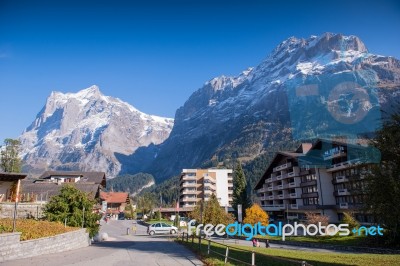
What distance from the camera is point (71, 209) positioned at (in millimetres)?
29781

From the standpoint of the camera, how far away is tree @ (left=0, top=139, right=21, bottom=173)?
78.5 metres

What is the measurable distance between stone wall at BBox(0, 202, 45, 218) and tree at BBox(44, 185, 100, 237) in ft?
9.21

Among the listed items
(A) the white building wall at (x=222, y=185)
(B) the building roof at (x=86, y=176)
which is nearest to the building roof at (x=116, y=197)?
(A) the white building wall at (x=222, y=185)

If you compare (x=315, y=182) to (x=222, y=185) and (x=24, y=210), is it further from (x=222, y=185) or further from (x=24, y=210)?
(x=222, y=185)

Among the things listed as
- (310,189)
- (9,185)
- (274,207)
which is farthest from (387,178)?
(274,207)

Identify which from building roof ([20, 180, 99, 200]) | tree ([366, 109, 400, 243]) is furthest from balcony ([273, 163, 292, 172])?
tree ([366, 109, 400, 243])

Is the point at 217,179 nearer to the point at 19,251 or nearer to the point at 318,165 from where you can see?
the point at 318,165

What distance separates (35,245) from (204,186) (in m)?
112

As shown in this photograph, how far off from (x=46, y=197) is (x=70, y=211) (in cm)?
1578

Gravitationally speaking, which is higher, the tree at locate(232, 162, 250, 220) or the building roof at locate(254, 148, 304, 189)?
the building roof at locate(254, 148, 304, 189)

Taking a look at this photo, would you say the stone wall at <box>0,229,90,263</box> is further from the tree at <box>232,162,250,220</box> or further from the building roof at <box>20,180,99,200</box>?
the tree at <box>232,162,250,220</box>

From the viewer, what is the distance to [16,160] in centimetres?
Answer: 7900

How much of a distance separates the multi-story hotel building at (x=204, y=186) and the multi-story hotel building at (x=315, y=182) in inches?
1752

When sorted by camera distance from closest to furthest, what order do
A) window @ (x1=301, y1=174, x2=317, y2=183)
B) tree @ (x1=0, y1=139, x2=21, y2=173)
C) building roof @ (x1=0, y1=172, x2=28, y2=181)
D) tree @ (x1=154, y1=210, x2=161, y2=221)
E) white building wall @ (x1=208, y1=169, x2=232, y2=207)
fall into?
building roof @ (x1=0, y1=172, x2=28, y2=181) < window @ (x1=301, y1=174, x2=317, y2=183) < tree @ (x1=0, y1=139, x2=21, y2=173) < tree @ (x1=154, y1=210, x2=161, y2=221) < white building wall @ (x1=208, y1=169, x2=232, y2=207)
